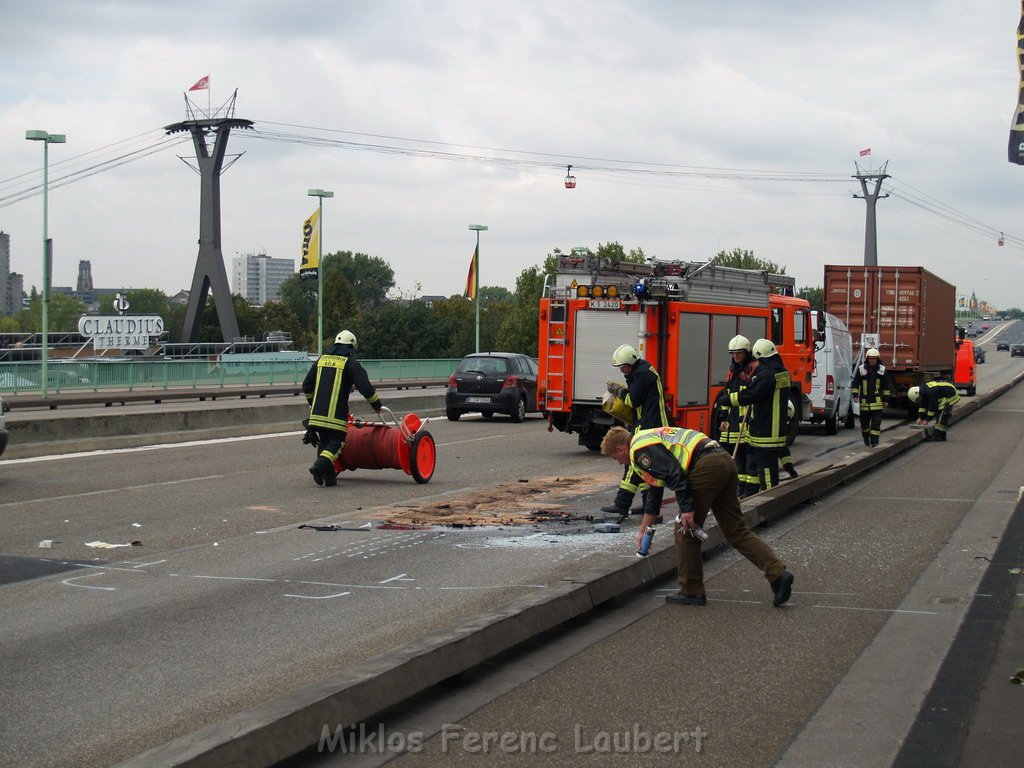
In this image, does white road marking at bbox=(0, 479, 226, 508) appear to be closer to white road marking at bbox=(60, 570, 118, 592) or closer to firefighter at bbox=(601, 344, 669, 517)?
white road marking at bbox=(60, 570, 118, 592)

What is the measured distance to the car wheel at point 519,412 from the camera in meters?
26.0

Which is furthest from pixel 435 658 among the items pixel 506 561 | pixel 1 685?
pixel 506 561

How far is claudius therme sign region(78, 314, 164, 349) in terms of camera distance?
161ft

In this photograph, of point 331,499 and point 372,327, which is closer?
point 331,499

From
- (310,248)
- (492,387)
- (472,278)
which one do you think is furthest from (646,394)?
(472,278)

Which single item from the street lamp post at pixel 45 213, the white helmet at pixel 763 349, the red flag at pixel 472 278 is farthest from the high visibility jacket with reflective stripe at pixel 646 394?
the red flag at pixel 472 278

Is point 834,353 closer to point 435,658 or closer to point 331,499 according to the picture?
point 331,499

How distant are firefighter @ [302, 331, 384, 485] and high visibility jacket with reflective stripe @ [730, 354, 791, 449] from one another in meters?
4.24

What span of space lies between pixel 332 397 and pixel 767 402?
16.2 ft

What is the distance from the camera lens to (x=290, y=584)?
8273mm

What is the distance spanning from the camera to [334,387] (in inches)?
533

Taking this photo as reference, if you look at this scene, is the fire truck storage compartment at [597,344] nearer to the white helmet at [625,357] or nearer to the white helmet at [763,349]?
the white helmet at [763,349]

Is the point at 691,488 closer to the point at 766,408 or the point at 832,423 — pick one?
the point at 766,408

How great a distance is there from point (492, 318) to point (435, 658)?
372 ft
